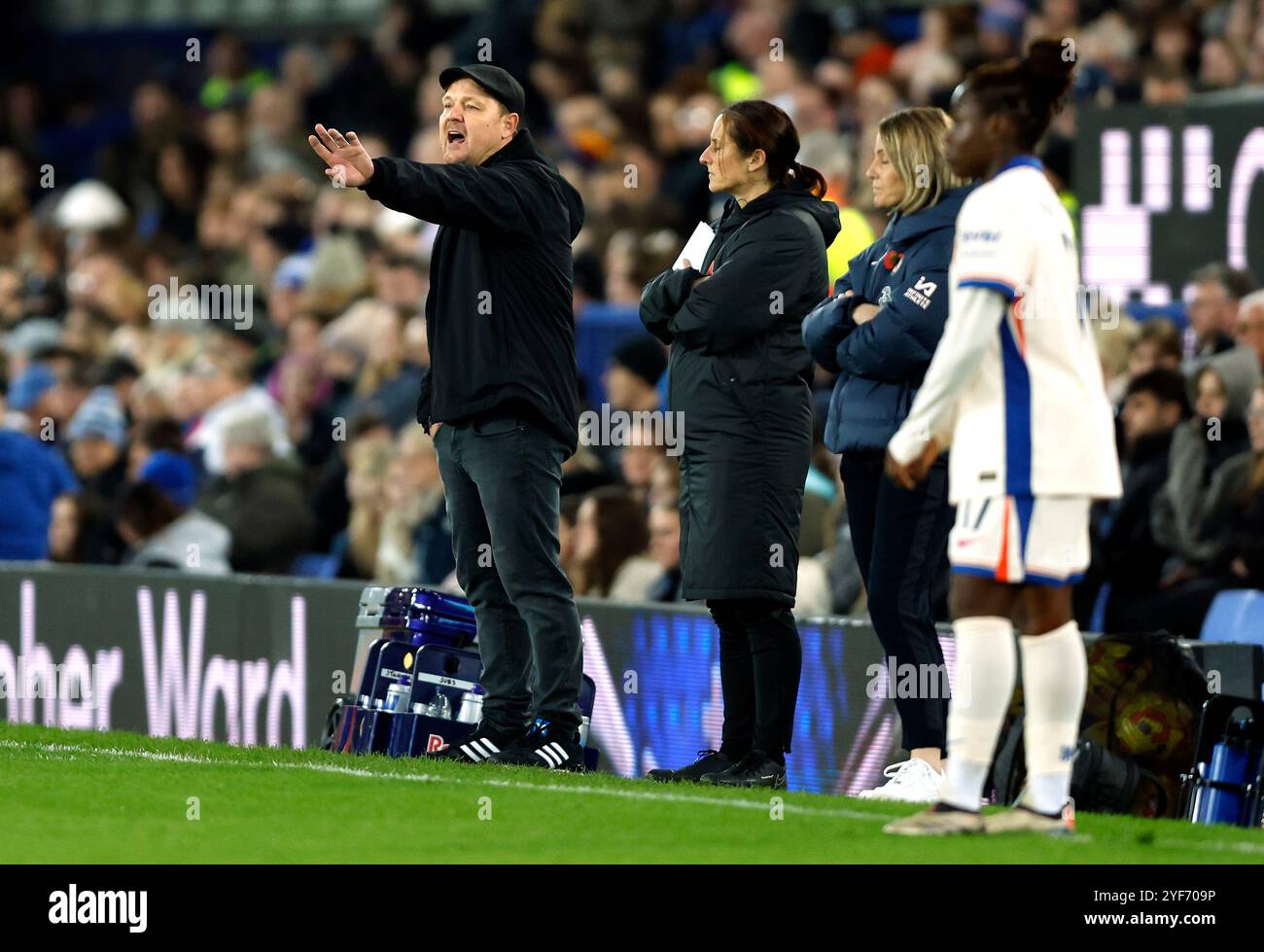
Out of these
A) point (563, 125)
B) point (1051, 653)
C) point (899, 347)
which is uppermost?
point (563, 125)

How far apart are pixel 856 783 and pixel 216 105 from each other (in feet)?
46.9

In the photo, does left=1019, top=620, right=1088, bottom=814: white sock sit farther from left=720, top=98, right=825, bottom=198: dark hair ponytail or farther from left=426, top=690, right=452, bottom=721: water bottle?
left=426, top=690, right=452, bottom=721: water bottle

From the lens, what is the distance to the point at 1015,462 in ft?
19.2

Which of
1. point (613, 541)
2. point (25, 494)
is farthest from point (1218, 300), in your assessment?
point (25, 494)

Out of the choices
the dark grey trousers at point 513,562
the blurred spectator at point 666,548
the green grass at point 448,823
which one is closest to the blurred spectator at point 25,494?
the blurred spectator at point 666,548

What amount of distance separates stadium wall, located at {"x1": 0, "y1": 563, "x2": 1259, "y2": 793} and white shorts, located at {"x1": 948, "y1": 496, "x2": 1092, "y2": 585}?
2676 millimetres

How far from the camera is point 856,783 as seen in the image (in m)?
9.15

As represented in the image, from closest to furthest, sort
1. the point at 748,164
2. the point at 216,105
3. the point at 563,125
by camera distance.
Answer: the point at 748,164, the point at 563,125, the point at 216,105

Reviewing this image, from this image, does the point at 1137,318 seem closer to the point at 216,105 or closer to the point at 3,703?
the point at 3,703

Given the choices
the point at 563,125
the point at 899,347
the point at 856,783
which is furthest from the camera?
the point at 563,125

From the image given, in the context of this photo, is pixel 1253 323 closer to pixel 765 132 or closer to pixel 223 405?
pixel 765 132
